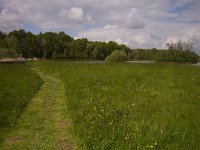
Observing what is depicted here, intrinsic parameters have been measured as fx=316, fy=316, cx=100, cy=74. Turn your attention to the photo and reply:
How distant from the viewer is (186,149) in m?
8.24

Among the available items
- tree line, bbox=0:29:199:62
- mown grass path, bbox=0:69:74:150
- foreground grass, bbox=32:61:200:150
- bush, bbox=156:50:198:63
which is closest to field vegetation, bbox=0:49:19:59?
tree line, bbox=0:29:199:62

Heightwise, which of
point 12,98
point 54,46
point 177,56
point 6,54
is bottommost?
point 12,98

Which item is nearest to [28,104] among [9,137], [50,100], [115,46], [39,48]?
[50,100]

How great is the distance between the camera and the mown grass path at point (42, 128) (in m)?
9.40

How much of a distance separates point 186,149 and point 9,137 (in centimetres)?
547

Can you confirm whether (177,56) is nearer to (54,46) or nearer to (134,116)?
(54,46)

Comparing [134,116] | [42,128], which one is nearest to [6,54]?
[42,128]

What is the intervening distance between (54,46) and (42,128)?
112564mm

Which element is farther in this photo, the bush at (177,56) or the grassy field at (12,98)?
the bush at (177,56)

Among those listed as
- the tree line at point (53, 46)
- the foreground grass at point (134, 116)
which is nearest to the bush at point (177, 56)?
the tree line at point (53, 46)

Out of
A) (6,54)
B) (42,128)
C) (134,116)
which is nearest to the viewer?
(42,128)

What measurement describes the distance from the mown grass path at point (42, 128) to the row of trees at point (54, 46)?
94.0 m

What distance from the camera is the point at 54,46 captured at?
122 metres

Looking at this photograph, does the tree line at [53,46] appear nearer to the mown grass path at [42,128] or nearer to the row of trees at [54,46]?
the row of trees at [54,46]
